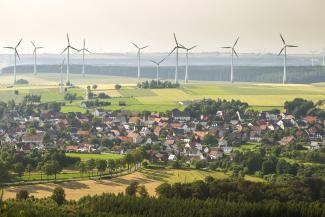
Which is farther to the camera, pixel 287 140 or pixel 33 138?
pixel 33 138

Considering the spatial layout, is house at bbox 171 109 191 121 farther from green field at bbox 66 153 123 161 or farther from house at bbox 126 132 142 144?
green field at bbox 66 153 123 161

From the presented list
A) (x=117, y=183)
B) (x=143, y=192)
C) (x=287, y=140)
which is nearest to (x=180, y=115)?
(x=287, y=140)

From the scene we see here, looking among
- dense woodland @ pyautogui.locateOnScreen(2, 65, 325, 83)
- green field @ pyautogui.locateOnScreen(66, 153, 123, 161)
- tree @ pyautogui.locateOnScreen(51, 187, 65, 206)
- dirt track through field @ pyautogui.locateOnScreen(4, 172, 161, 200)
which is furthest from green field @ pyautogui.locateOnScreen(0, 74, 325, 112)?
tree @ pyautogui.locateOnScreen(51, 187, 65, 206)

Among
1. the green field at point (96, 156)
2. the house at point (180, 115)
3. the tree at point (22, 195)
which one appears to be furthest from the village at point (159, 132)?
the tree at point (22, 195)

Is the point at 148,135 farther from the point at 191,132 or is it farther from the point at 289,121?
the point at 289,121

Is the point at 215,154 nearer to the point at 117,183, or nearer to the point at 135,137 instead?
the point at 135,137

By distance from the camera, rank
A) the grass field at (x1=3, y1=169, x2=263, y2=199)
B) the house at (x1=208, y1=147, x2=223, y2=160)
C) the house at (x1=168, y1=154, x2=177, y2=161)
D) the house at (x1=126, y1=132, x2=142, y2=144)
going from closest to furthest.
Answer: the grass field at (x1=3, y1=169, x2=263, y2=199), the house at (x1=168, y1=154, x2=177, y2=161), the house at (x1=208, y1=147, x2=223, y2=160), the house at (x1=126, y1=132, x2=142, y2=144)

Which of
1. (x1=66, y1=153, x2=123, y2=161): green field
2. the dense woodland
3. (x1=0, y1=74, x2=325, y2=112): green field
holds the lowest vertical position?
(x1=66, y1=153, x2=123, y2=161): green field
